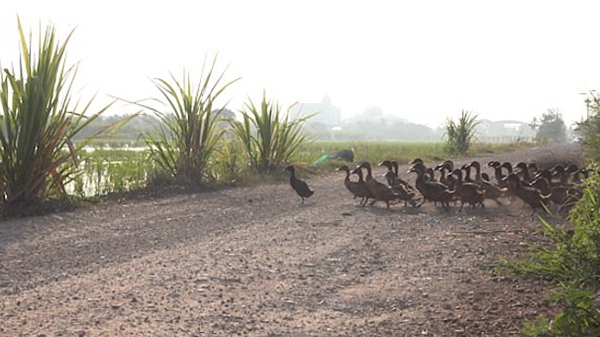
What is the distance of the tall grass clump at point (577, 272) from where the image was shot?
3.34 meters

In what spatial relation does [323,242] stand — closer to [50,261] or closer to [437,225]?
[437,225]

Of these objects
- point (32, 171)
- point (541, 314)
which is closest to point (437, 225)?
point (541, 314)

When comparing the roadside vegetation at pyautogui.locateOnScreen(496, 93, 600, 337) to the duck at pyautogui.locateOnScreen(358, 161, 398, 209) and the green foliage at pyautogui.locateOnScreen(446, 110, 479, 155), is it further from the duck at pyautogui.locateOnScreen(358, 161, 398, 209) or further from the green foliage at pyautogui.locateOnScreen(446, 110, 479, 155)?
the green foliage at pyautogui.locateOnScreen(446, 110, 479, 155)

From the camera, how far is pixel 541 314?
3914mm

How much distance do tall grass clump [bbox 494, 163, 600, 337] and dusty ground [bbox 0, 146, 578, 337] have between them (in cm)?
20

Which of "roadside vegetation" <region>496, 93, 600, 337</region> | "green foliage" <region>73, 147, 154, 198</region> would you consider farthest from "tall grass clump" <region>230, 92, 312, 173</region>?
"roadside vegetation" <region>496, 93, 600, 337</region>

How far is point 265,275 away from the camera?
4.97m

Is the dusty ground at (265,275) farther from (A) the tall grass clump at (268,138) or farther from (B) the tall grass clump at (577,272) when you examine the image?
(A) the tall grass clump at (268,138)

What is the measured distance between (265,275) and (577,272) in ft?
6.87

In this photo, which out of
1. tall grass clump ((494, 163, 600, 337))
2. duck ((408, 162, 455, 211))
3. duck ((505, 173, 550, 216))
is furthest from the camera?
duck ((408, 162, 455, 211))

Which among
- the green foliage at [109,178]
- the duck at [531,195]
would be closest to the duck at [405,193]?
the duck at [531,195]

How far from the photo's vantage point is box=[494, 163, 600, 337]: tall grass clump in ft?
11.0

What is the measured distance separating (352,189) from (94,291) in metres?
5.01

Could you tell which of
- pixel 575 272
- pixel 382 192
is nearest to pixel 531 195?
pixel 382 192
